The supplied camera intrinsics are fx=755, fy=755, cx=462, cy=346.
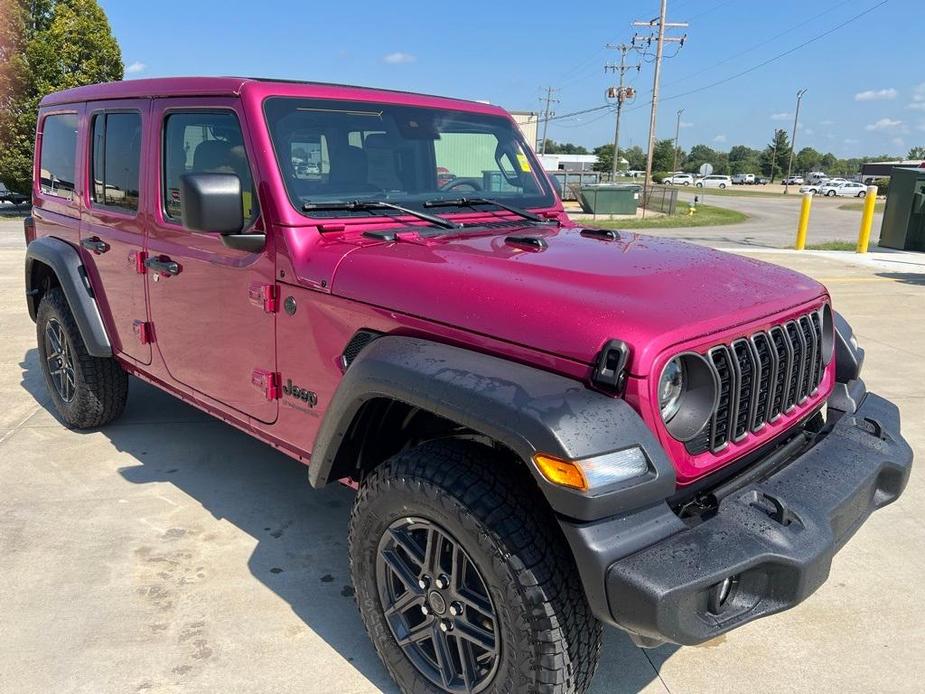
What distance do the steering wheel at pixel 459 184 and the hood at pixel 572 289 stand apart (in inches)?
20.9

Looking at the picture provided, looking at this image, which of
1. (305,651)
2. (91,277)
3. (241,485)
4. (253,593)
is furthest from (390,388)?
(91,277)

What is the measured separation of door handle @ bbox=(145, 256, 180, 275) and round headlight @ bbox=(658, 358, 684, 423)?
2.23 metres

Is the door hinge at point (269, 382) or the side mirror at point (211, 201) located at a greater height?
the side mirror at point (211, 201)

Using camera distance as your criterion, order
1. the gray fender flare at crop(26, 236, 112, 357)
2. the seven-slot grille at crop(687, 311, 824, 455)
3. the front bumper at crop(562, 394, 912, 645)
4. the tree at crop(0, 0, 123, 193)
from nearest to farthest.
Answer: the front bumper at crop(562, 394, 912, 645) → the seven-slot grille at crop(687, 311, 824, 455) → the gray fender flare at crop(26, 236, 112, 357) → the tree at crop(0, 0, 123, 193)

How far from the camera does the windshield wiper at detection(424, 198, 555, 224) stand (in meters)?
3.22

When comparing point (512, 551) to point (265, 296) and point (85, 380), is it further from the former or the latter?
point (85, 380)

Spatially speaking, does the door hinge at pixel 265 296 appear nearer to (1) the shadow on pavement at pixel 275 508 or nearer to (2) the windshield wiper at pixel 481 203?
(2) the windshield wiper at pixel 481 203

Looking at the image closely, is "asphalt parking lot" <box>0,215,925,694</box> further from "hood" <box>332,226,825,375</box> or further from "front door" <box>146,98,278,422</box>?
"hood" <box>332,226,825,375</box>

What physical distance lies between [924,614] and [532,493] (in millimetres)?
1943

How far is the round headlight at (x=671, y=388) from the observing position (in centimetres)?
204

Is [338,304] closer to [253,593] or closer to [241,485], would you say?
[253,593]

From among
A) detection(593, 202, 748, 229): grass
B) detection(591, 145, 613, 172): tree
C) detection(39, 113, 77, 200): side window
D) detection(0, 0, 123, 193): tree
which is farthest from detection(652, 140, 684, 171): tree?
detection(39, 113, 77, 200): side window

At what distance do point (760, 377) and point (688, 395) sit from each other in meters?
0.35

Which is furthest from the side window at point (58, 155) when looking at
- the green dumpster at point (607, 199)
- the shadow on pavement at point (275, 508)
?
the green dumpster at point (607, 199)
